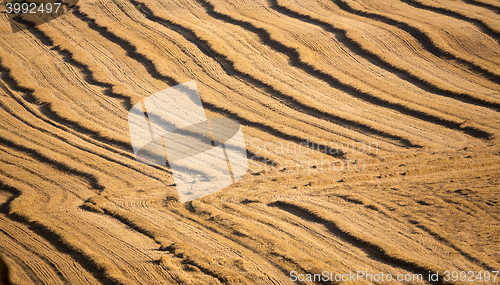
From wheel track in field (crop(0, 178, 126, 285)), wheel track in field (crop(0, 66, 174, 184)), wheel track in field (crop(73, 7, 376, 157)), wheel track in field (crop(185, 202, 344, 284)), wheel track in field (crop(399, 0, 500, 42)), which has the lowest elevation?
wheel track in field (crop(0, 178, 126, 285))

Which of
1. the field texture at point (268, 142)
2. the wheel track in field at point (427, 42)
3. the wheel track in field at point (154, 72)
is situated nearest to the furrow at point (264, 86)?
the field texture at point (268, 142)

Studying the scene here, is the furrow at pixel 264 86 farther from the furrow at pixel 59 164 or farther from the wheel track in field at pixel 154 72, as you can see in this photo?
the furrow at pixel 59 164

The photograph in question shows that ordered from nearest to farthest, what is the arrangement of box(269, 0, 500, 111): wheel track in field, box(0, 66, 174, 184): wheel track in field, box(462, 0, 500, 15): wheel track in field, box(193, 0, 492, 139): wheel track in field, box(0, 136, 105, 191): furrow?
box(0, 136, 105, 191): furrow < box(0, 66, 174, 184): wheel track in field < box(193, 0, 492, 139): wheel track in field < box(269, 0, 500, 111): wheel track in field < box(462, 0, 500, 15): wheel track in field

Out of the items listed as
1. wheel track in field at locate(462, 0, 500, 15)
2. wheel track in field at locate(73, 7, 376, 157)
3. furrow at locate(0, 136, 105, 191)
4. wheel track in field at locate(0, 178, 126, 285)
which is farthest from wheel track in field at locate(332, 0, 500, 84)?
wheel track in field at locate(0, 178, 126, 285)

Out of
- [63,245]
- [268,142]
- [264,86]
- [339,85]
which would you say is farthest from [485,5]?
[63,245]

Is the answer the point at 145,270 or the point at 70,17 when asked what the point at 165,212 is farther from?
the point at 70,17

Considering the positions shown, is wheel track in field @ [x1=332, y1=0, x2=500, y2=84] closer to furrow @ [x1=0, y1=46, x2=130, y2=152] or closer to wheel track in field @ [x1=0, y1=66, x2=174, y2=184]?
wheel track in field @ [x1=0, y1=66, x2=174, y2=184]
